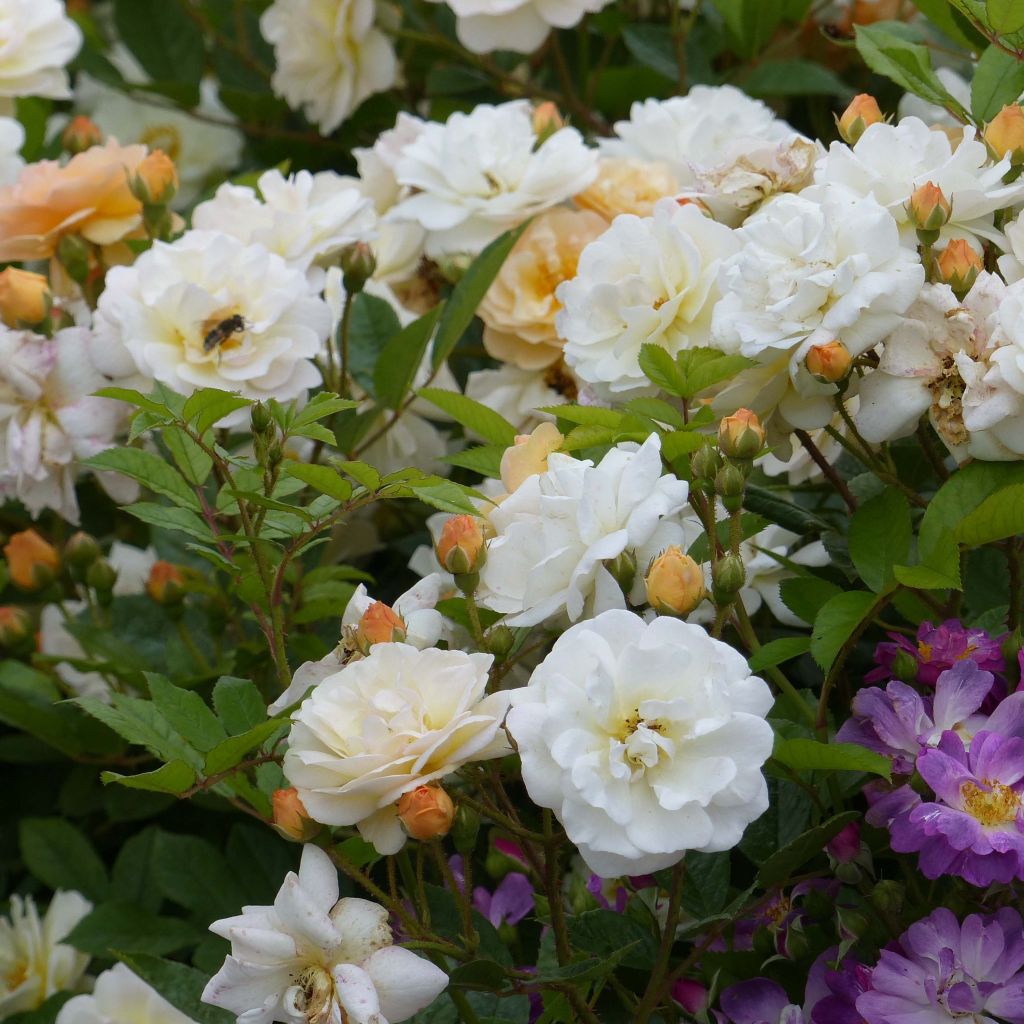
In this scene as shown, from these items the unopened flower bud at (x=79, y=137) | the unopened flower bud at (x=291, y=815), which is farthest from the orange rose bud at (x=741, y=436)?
the unopened flower bud at (x=79, y=137)

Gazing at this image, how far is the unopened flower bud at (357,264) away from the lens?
0.87 meters

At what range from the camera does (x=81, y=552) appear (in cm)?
94

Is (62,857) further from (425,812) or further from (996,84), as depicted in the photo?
(996,84)

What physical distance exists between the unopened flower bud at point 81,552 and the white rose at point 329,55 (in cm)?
44

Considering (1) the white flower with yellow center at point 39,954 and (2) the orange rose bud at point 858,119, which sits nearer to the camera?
(2) the orange rose bud at point 858,119

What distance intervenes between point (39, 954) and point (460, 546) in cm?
52

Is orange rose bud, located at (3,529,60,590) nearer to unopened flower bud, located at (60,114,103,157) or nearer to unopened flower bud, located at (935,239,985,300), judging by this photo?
unopened flower bud, located at (60,114,103,157)

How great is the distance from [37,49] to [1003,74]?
0.70 m

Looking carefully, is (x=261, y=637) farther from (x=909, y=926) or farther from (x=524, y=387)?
(x=909, y=926)

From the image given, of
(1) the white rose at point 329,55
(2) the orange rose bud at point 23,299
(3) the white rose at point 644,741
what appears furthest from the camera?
(1) the white rose at point 329,55

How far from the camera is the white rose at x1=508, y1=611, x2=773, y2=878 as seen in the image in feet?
1.60

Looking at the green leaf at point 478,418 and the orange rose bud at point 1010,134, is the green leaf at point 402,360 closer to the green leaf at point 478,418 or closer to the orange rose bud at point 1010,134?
the green leaf at point 478,418

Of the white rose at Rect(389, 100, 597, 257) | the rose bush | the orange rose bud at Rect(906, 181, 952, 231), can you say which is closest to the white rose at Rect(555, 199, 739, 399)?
the rose bush

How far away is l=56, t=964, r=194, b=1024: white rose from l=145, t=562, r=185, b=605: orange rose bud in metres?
0.23
